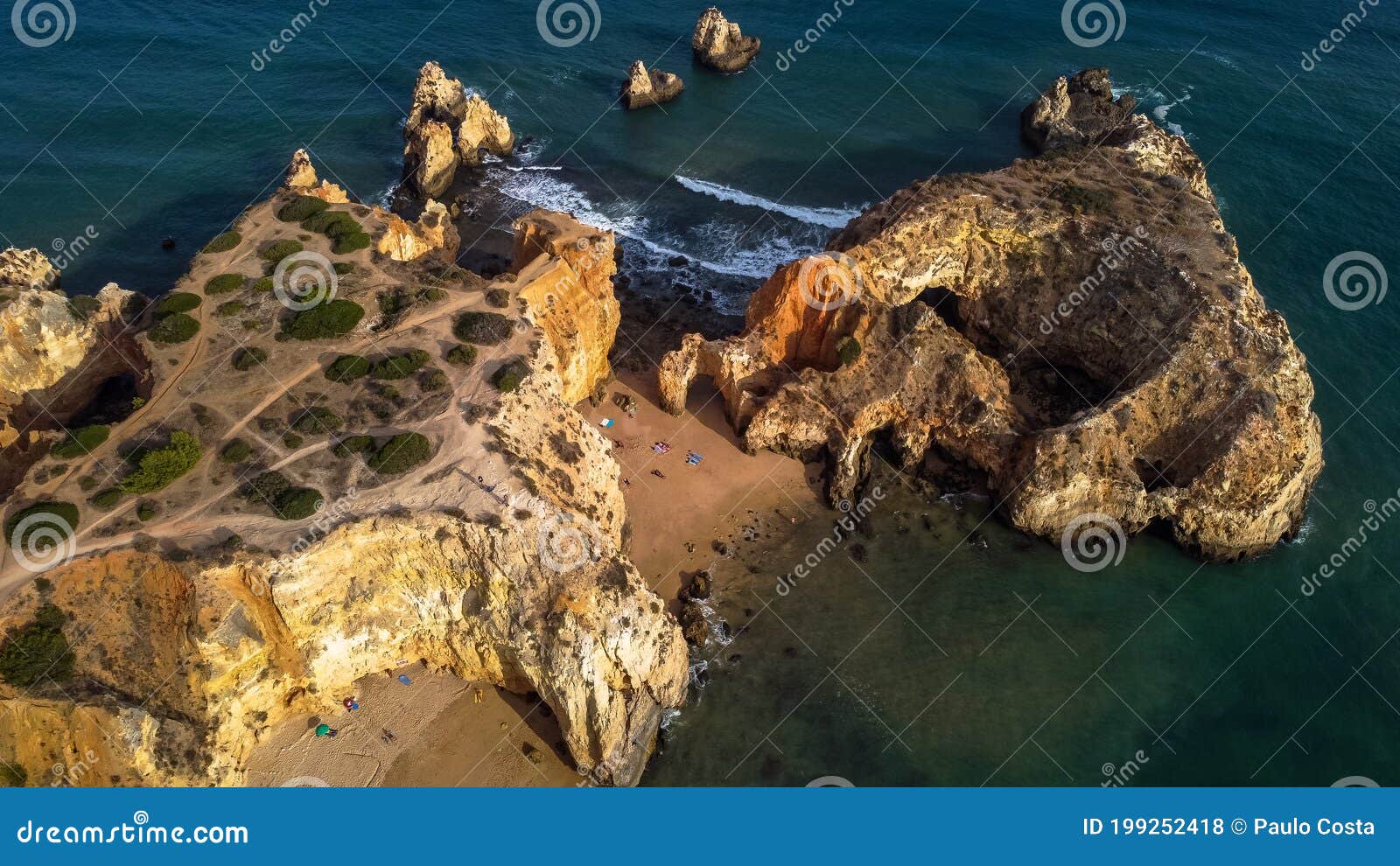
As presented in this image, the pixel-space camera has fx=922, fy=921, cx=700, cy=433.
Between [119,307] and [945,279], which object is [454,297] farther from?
[945,279]

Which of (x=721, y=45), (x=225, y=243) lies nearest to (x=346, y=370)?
(x=225, y=243)

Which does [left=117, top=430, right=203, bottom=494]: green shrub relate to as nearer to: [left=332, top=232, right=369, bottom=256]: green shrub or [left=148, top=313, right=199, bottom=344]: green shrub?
[left=148, top=313, right=199, bottom=344]: green shrub

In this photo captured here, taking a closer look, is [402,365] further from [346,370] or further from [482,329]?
[482,329]

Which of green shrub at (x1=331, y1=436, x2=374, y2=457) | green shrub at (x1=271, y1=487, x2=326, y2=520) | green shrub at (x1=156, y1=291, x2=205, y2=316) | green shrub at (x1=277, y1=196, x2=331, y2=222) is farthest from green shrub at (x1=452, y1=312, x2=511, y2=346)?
Answer: green shrub at (x1=277, y1=196, x2=331, y2=222)

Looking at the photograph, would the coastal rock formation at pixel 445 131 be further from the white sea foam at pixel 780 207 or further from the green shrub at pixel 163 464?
the green shrub at pixel 163 464

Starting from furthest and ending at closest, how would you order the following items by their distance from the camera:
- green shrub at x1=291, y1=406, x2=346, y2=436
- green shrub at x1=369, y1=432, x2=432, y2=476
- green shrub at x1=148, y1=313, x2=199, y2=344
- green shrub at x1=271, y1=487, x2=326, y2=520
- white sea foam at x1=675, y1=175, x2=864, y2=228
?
white sea foam at x1=675, y1=175, x2=864, y2=228, green shrub at x1=148, y1=313, x2=199, y2=344, green shrub at x1=291, y1=406, x2=346, y2=436, green shrub at x1=369, y1=432, x2=432, y2=476, green shrub at x1=271, y1=487, x2=326, y2=520

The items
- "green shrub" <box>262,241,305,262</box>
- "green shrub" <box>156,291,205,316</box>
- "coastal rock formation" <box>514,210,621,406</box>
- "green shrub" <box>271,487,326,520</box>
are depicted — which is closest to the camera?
"green shrub" <box>271,487,326,520</box>
